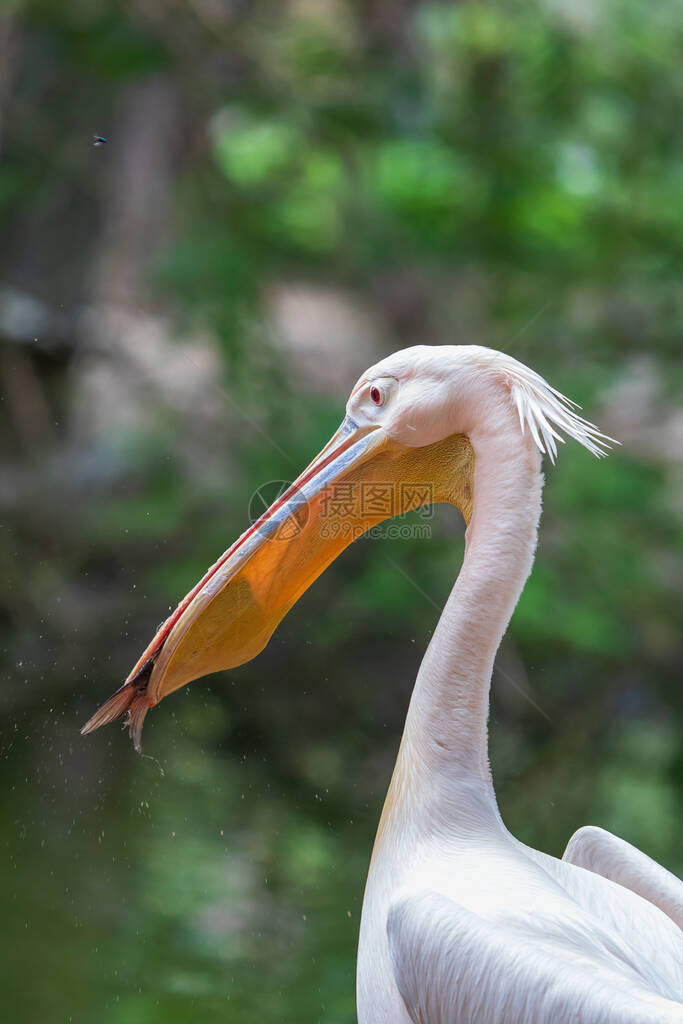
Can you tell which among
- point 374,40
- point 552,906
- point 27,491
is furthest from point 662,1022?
point 374,40

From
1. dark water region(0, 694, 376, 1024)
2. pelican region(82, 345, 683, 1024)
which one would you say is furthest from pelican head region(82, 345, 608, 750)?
dark water region(0, 694, 376, 1024)

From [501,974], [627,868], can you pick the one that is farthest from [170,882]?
[501,974]

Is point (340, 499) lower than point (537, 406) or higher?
lower

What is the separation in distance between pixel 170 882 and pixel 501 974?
2.39 metres

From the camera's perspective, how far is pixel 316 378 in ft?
18.3

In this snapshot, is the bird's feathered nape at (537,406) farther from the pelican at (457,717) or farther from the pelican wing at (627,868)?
the pelican wing at (627,868)

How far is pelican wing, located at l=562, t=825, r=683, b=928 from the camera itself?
5.76 feet

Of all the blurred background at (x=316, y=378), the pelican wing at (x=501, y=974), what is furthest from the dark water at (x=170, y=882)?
the pelican wing at (x=501, y=974)

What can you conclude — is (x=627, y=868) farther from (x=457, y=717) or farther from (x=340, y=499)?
(x=340, y=499)

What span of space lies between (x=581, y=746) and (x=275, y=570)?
3253 millimetres

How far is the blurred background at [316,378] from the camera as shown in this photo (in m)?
4.27

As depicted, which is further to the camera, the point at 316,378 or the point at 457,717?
the point at 316,378

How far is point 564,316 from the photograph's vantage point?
17.0 feet

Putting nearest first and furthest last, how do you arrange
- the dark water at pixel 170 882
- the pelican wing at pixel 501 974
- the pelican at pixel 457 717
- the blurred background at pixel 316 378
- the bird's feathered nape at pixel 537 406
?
the pelican wing at pixel 501 974, the pelican at pixel 457 717, the bird's feathered nape at pixel 537 406, the dark water at pixel 170 882, the blurred background at pixel 316 378
